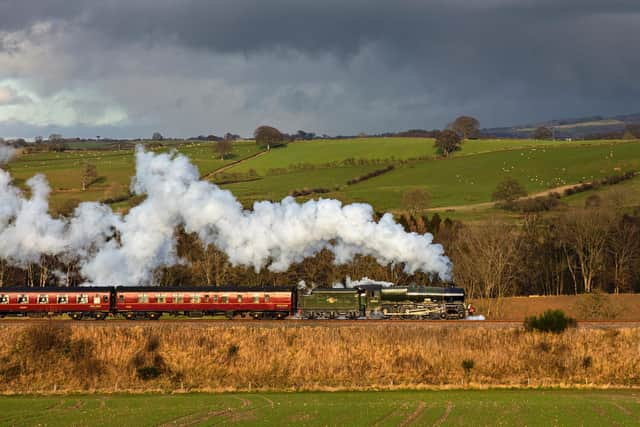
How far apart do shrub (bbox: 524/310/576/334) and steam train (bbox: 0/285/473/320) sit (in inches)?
463

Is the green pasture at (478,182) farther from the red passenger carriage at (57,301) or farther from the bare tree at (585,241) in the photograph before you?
the red passenger carriage at (57,301)

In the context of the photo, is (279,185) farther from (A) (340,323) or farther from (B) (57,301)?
(A) (340,323)

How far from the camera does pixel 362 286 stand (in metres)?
83.6

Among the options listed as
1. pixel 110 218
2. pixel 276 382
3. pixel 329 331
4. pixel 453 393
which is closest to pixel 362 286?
pixel 329 331

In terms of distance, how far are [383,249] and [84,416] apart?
48.1 m

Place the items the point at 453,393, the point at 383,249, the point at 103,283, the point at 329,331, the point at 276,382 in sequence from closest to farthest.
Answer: the point at 453,393
the point at 276,382
the point at 329,331
the point at 383,249
the point at 103,283

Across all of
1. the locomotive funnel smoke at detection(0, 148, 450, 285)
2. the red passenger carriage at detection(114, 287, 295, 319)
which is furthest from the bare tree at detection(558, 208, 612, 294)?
the red passenger carriage at detection(114, 287, 295, 319)

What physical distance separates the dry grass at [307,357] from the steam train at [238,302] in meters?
10.1

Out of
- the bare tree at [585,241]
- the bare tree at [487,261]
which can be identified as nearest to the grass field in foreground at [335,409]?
the bare tree at [487,261]

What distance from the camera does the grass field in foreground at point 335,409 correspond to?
43594 millimetres

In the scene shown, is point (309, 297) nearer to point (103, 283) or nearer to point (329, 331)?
point (329, 331)

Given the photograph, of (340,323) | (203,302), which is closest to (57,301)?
(203,302)

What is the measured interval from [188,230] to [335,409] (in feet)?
176

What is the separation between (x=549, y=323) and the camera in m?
70.5
